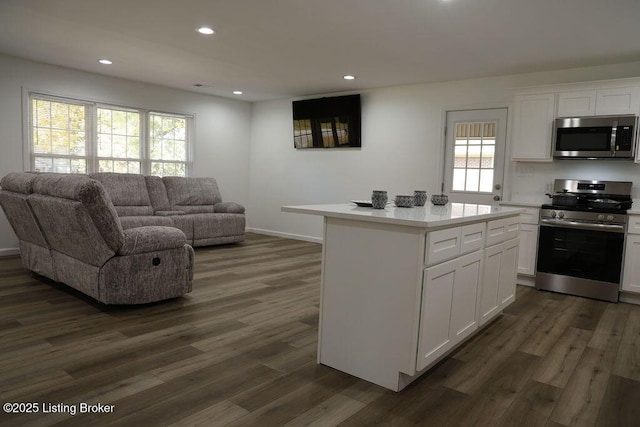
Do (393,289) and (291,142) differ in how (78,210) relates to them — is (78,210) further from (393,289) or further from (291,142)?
(291,142)

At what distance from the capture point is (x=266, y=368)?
244cm

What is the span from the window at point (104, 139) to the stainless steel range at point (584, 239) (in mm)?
5430

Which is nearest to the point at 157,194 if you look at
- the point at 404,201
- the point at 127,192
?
the point at 127,192

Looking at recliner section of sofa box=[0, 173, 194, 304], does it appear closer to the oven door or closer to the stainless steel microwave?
the oven door

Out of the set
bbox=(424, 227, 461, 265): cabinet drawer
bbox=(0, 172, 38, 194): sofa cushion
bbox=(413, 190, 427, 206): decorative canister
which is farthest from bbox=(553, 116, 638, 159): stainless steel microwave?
bbox=(0, 172, 38, 194): sofa cushion

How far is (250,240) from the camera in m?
7.08

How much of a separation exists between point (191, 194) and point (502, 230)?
4.80 metres

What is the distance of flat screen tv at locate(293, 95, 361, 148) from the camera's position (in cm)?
647

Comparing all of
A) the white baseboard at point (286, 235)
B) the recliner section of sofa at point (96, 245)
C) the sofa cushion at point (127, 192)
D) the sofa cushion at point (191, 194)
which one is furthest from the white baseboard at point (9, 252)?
the white baseboard at point (286, 235)

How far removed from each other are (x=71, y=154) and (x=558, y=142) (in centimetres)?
600

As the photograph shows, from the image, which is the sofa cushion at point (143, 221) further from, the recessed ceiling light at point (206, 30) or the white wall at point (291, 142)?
the recessed ceiling light at point (206, 30)

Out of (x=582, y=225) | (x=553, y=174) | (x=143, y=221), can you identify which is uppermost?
(x=553, y=174)

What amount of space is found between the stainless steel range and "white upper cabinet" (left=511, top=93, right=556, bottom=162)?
0.51 m

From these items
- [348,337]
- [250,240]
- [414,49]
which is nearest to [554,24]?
[414,49]
